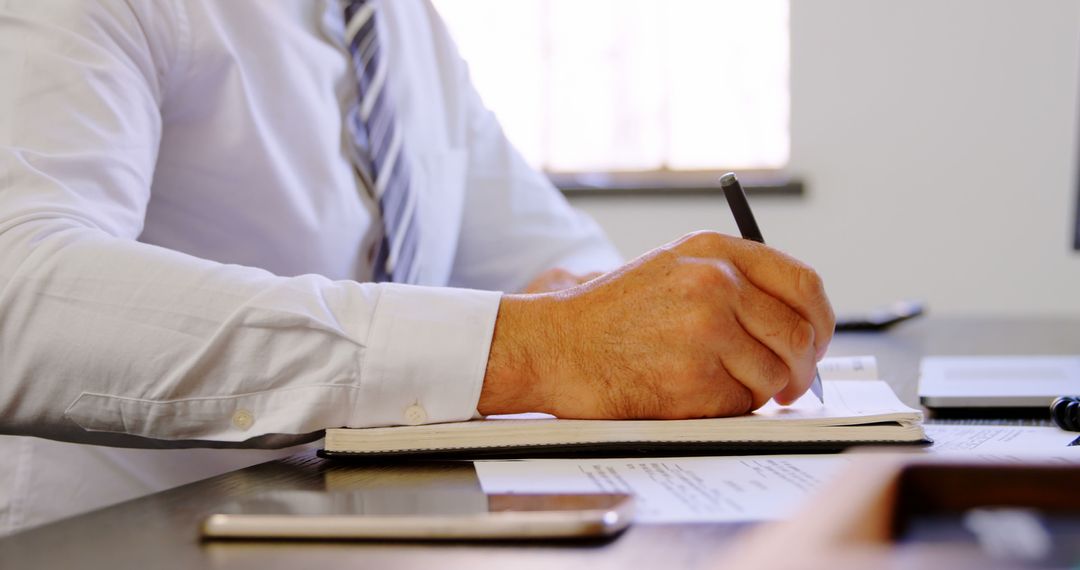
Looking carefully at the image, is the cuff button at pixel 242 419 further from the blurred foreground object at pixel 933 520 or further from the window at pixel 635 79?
the window at pixel 635 79

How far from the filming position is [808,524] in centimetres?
21

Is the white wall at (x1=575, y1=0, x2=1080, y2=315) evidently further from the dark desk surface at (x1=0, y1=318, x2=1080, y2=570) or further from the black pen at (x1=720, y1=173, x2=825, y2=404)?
the dark desk surface at (x1=0, y1=318, x2=1080, y2=570)

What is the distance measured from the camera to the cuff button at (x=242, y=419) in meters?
0.54

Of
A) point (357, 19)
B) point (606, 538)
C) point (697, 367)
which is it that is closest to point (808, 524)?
point (606, 538)

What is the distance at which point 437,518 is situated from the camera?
35 centimetres

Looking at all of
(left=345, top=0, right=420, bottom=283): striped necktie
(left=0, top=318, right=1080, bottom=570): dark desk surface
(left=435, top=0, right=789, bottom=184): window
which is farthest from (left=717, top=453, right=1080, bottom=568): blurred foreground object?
(left=435, top=0, right=789, bottom=184): window

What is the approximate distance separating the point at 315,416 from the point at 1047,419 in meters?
0.46

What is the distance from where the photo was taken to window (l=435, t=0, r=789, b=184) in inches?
130

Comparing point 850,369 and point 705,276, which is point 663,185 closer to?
point 850,369

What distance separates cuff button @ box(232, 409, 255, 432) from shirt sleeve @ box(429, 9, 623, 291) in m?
0.80

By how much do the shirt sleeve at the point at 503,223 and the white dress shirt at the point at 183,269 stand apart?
13.4 inches

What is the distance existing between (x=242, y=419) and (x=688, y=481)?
25 cm

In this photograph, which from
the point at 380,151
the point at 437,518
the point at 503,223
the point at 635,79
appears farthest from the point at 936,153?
the point at 437,518

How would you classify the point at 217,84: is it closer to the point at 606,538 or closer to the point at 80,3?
the point at 80,3
